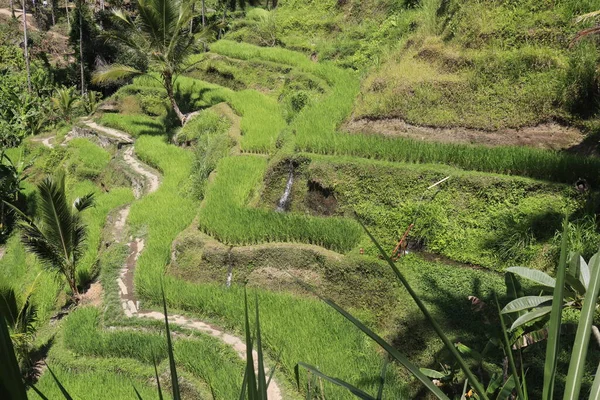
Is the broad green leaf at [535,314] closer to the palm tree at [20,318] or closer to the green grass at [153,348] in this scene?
the green grass at [153,348]

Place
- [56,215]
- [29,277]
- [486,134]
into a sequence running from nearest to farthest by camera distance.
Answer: [56,215] → [486,134] → [29,277]

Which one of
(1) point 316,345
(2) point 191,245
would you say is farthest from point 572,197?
(2) point 191,245

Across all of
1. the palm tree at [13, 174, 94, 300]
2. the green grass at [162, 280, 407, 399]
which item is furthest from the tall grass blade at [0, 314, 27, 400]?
the palm tree at [13, 174, 94, 300]

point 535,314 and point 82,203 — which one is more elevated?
point 535,314

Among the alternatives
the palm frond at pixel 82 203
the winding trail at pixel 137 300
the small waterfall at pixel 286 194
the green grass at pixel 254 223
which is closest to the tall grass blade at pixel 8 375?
the winding trail at pixel 137 300

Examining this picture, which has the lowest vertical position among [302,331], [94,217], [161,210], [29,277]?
[29,277]

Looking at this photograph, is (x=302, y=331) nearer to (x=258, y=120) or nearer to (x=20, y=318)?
(x=20, y=318)

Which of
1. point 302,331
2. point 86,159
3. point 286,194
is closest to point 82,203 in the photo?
point 286,194
